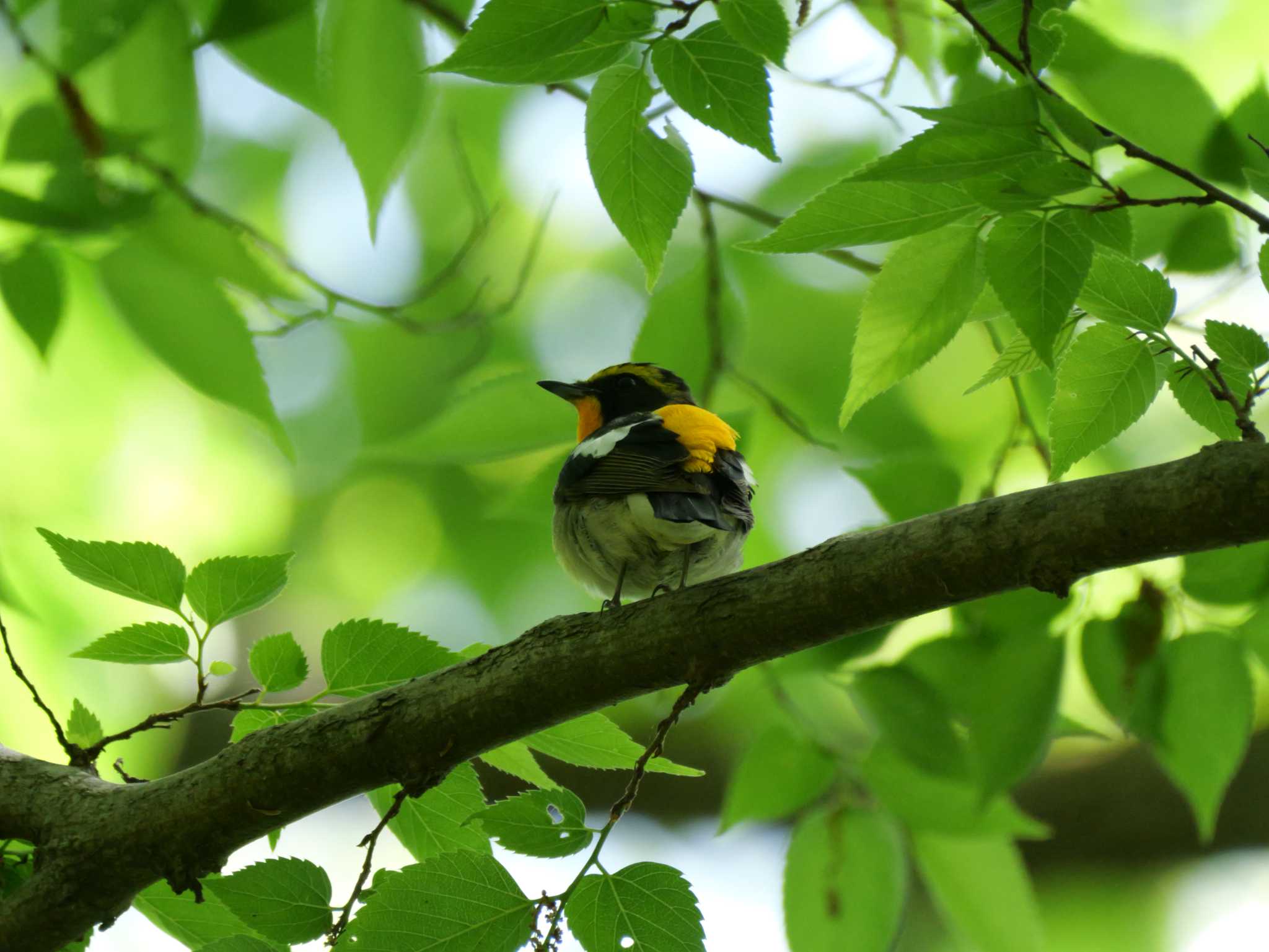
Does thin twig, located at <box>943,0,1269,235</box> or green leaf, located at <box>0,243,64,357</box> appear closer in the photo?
thin twig, located at <box>943,0,1269,235</box>

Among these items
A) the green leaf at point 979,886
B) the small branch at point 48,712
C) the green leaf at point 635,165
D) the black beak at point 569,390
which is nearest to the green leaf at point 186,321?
the small branch at point 48,712

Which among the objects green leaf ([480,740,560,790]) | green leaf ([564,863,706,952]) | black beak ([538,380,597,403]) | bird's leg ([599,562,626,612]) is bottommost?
green leaf ([564,863,706,952])

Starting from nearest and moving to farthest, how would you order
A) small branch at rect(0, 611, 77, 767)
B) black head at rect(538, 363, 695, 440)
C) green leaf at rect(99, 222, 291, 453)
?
small branch at rect(0, 611, 77, 767) → green leaf at rect(99, 222, 291, 453) → black head at rect(538, 363, 695, 440)

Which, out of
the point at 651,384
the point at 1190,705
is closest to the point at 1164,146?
the point at 1190,705

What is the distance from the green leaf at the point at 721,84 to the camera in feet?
5.89

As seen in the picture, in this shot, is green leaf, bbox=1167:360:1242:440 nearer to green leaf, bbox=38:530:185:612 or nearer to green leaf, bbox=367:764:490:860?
green leaf, bbox=367:764:490:860

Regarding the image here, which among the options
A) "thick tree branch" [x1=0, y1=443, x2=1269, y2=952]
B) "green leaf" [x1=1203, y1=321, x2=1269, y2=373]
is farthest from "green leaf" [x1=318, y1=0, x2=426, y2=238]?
"green leaf" [x1=1203, y1=321, x2=1269, y2=373]

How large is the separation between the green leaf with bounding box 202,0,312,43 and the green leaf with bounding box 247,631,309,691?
166 cm

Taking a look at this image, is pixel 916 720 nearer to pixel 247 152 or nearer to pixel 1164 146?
pixel 1164 146

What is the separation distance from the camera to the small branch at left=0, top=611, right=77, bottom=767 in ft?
6.93

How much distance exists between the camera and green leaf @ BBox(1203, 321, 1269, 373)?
5.53 feet

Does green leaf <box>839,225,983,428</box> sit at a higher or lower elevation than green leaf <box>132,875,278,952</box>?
higher

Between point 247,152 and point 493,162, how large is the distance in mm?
1528

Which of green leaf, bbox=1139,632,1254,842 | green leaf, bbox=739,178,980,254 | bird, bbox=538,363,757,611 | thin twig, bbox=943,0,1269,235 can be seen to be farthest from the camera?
bird, bbox=538,363,757,611
